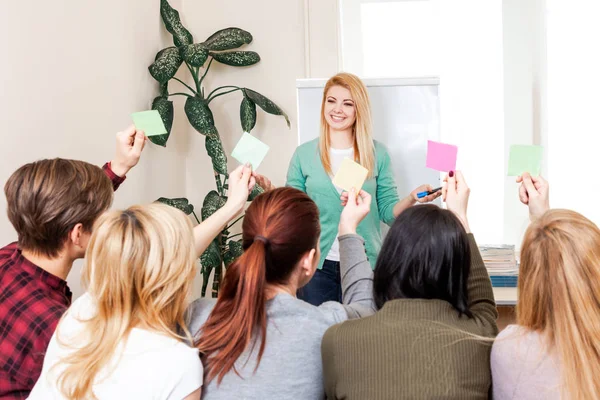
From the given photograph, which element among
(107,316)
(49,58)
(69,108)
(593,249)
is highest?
(49,58)

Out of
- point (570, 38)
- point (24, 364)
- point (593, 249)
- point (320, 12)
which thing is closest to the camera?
point (593, 249)

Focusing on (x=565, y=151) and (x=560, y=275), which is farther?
(x=565, y=151)

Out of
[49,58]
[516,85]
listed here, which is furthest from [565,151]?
[49,58]

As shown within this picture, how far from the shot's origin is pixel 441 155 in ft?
6.44

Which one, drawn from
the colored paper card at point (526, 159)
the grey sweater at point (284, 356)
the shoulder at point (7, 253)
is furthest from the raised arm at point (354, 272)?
the shoulder at point (7, 253)

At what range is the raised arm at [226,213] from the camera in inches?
66.9

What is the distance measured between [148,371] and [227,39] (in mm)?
2633

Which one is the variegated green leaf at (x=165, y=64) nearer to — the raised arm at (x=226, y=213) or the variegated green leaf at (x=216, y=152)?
the variegated green leaf at (x=216, y=152)

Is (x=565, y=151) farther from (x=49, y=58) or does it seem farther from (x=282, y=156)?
(x=49, y=58)

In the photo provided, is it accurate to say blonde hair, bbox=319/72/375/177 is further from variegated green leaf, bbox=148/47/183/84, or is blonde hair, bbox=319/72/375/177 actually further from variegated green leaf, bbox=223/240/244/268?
variegated green leaf, bbox=148/47/183/84

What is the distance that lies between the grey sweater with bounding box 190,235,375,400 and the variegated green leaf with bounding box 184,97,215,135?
6.88ft

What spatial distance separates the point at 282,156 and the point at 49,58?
1657 mm

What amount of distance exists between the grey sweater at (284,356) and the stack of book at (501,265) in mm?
1351

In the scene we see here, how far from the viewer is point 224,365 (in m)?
1.30
